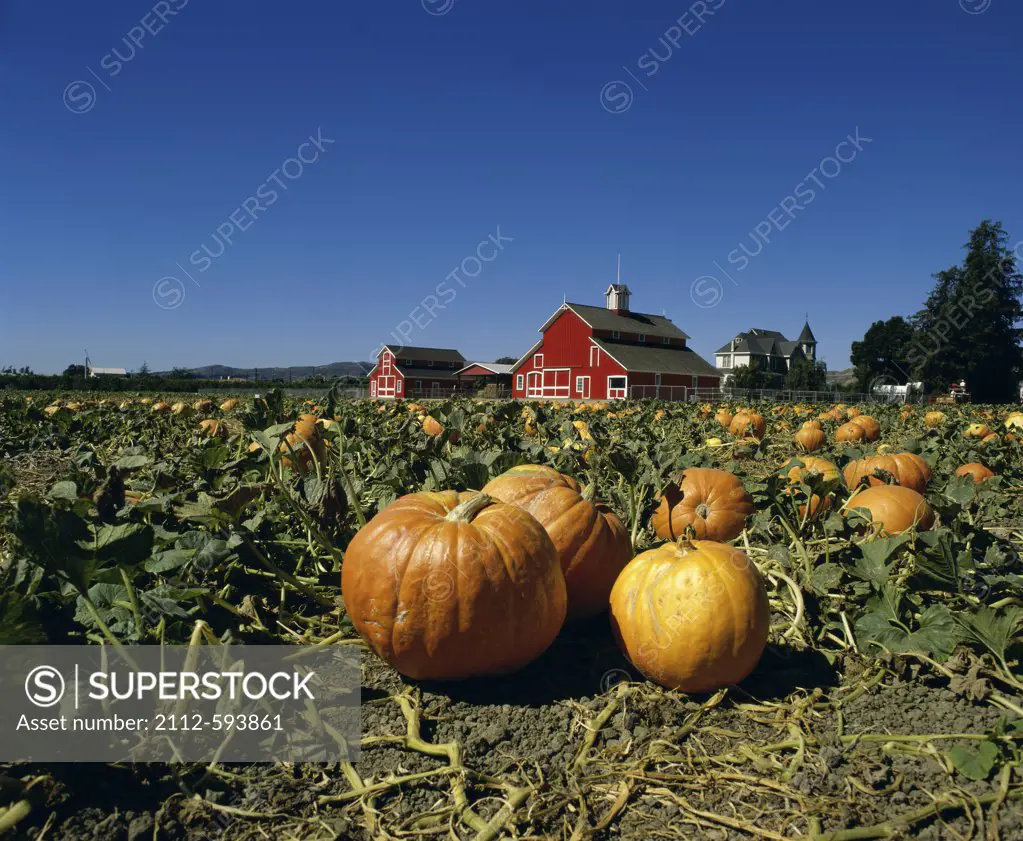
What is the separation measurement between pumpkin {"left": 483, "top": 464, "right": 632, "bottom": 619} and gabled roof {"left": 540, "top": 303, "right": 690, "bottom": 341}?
39034mm

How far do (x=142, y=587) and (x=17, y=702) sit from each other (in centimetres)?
75

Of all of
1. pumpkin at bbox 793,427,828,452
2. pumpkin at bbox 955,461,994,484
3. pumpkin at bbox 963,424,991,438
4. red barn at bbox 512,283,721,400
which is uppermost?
red barn at bbox 512,283,721,400

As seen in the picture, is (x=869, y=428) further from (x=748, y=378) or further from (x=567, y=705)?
(x=748, y=378)

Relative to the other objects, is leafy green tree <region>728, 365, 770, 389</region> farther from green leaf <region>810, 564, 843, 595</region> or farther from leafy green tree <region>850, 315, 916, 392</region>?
green leaf <region>810, 564, 843, 595</region>

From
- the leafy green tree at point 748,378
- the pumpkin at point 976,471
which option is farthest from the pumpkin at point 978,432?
the leafy green tree at point 748,378

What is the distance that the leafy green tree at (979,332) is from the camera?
149 feet

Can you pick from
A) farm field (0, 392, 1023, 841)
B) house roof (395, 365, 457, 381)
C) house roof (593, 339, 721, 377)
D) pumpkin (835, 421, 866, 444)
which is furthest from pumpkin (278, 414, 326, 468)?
house roof (395, 365, 457, 381)

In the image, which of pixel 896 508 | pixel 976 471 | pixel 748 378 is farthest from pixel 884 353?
pixel 896 508

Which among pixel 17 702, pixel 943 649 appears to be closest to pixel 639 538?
pixel 943 649

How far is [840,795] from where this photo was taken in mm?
1613

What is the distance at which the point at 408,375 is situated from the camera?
5350 centimetres

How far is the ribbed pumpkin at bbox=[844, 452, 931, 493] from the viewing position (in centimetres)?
473

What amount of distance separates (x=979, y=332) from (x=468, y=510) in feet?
177

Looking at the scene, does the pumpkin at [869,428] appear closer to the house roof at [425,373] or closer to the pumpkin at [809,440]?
the pumpkin at [809,440]
